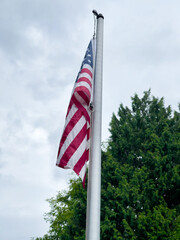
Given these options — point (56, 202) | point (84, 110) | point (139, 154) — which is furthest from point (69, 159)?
point (56, 202)

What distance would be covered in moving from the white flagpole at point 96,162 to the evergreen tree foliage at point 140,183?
1265 centimetres

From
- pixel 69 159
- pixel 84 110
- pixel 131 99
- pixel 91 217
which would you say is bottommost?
pixel 91 217

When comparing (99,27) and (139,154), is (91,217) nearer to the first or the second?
(99,27)

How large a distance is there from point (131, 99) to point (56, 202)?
12754 millimetres

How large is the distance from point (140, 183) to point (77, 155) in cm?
1480

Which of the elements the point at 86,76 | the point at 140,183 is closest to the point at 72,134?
the point at 86,76

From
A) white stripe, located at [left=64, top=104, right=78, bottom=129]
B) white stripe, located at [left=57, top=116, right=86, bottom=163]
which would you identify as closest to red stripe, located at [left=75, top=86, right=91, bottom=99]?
white stripe, located at [left=64, top=104, right=78, bottom=129]

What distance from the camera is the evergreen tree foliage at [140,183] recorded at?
647 inches

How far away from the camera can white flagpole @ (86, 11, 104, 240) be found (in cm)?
374

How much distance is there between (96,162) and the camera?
4137mm

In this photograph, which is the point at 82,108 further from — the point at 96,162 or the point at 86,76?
the point at 96,162

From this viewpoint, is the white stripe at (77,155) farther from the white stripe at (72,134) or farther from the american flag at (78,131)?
the white stripe at (72,134)

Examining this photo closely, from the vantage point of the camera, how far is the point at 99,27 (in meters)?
5.30

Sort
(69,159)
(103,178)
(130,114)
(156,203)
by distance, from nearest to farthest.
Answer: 1. (69,159)
2. (156,203)
3. (103,178)
4. (130,114)
